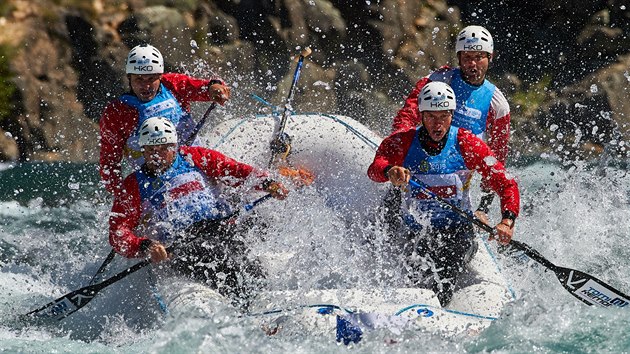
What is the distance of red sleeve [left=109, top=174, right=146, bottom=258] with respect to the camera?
7.56 meters

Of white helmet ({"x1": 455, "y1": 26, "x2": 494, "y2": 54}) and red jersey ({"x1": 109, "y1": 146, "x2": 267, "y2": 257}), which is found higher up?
white helmet ({"x1": 455, "y1": 26, "x2": 494, "y2": 54})

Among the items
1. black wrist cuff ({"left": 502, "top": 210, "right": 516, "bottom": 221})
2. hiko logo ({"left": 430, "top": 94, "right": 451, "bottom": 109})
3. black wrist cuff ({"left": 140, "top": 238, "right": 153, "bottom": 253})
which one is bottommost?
black wrist cuff ({"left": 140, "top": 238, "right": 153, "bottom": 253})

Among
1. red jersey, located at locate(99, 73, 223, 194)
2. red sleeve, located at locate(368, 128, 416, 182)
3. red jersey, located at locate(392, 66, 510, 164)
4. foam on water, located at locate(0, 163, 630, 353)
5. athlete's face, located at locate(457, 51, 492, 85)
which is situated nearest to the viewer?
foam on water, located at locate(0, 163, 630, 353)

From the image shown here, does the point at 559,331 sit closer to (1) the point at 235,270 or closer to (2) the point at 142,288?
(1) the point at 235,270

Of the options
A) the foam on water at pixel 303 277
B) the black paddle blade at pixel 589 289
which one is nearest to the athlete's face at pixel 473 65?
the foam on water at pixel 303 277

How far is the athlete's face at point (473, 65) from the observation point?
890cm

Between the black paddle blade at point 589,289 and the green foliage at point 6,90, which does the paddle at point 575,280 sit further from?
the green foliage at point 6,90

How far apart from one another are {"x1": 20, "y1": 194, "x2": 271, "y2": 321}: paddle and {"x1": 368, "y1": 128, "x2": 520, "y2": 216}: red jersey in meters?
1.06

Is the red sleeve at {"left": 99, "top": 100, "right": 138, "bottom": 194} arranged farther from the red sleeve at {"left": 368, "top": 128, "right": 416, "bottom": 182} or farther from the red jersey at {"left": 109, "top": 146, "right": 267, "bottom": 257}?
the red sleeve at {"left": 368, "top": 128, "right": 416, "bottom": 182}

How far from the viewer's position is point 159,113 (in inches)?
351

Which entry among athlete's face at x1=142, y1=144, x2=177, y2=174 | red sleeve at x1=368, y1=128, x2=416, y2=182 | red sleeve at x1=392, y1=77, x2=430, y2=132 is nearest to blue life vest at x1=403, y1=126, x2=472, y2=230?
red sleeve at x1=368, y1=128, x2=416, y2=182

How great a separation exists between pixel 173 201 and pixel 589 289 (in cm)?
333

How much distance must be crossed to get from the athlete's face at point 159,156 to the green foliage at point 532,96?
30.7ft

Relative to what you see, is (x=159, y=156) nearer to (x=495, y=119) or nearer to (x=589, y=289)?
(x=495, y=119)
